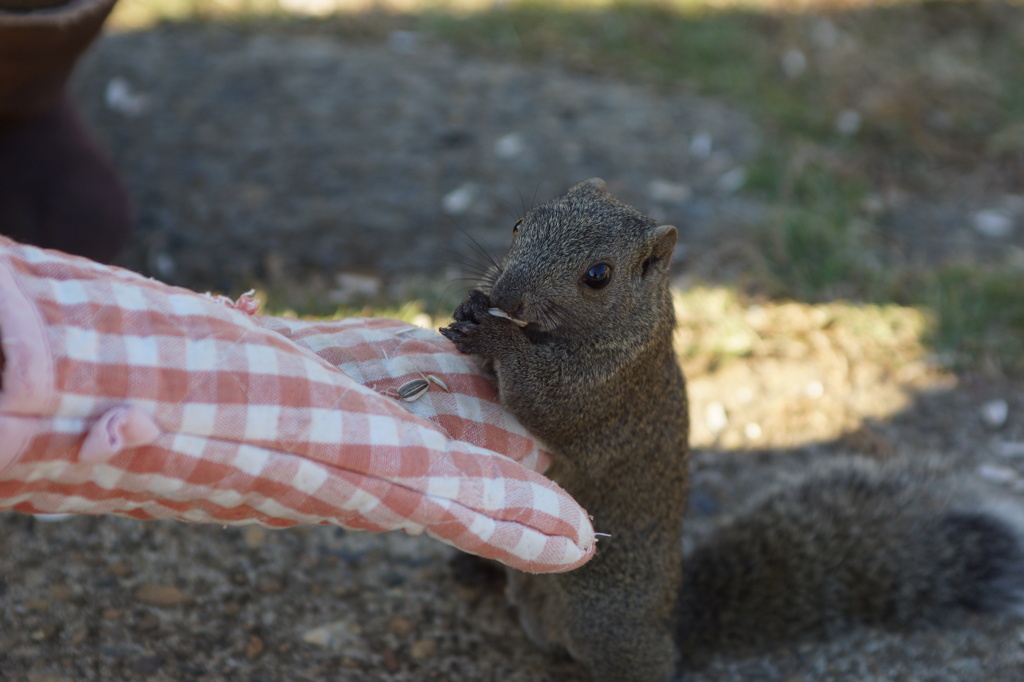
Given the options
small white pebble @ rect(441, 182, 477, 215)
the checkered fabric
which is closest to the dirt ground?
small white pebble @ rect(441, 182, 477, 215)

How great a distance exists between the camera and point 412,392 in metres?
1.94

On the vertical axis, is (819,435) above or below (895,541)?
below

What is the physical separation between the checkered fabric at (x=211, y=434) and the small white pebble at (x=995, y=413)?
2.28 metres

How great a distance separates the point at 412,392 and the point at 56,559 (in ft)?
4.29

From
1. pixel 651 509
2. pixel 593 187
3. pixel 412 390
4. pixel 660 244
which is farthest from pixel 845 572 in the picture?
pixel 412 390

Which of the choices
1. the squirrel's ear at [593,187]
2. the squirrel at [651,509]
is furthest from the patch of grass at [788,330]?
the squirrel's ear at [593,187]

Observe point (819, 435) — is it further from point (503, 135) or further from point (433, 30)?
point (433, 30)

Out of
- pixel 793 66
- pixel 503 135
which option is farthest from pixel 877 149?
pixel 503 135

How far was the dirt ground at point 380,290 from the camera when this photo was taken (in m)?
2.48

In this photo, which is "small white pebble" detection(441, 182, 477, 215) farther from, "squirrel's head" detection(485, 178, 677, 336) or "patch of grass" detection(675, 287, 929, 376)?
"squirrel's head" detection(485, 178, 677, 336)

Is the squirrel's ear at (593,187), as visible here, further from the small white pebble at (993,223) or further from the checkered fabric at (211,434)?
the small white pebble at (993,223)

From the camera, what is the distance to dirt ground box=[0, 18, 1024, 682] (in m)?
2.48

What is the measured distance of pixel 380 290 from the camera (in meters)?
3.97

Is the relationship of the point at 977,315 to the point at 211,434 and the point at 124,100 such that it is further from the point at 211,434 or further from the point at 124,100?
the point at 124,100
